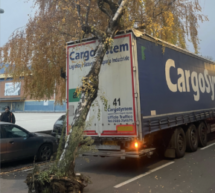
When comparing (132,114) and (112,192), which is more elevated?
(132,114)

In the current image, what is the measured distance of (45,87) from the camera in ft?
36.1

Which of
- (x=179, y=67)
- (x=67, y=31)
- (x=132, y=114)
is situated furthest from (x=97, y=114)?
(x=67, y=31)

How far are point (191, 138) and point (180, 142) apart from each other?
2.99ft

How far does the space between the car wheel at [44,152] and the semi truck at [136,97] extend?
92.2 inches

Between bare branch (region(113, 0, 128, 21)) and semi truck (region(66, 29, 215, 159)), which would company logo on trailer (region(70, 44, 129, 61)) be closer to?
semi truck (region(66, 29, 215, 159))

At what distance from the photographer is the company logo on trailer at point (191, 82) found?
7.46 metres

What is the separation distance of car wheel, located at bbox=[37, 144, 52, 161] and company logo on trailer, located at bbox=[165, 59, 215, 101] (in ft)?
16.8

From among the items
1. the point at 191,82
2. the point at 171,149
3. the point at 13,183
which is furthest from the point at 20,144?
the point at 191,82

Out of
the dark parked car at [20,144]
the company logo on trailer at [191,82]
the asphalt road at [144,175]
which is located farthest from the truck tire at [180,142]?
the dark parked car at [20,144]

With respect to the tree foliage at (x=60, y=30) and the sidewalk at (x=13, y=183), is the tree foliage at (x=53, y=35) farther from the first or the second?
the sidewalk at (x=13, y=183)

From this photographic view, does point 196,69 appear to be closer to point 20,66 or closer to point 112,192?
point 112,192

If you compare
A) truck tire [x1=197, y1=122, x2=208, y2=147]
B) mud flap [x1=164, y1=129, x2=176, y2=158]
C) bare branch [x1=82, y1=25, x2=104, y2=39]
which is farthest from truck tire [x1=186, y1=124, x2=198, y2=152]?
bare branch [x1=82, y1=25, x2=104, y2=39]

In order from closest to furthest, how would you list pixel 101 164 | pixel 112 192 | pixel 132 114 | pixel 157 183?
pixel 112 192 < pixel 157 183 < pixel 132 114 < pixel 101 164

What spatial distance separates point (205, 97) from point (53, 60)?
23.9 ft
